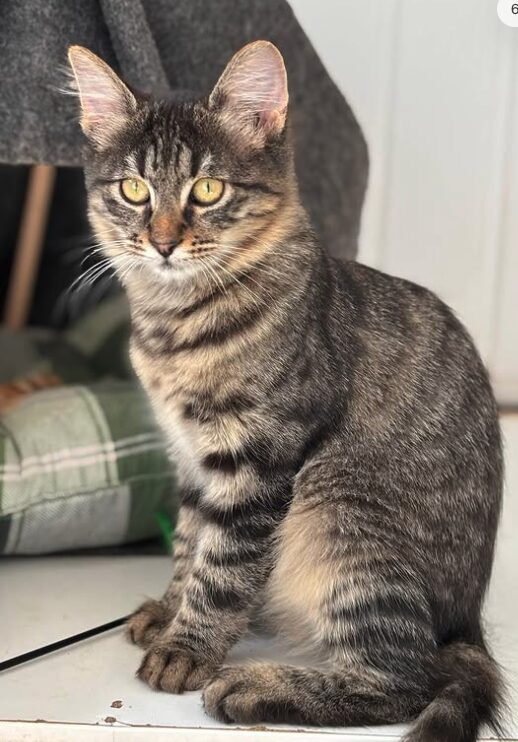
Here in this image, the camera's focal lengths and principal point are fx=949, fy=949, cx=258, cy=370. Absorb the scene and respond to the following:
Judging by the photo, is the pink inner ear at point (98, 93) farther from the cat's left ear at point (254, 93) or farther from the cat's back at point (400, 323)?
the cat's back at point (400, 323)

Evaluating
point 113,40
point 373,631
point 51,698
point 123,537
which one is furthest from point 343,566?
point 113,40

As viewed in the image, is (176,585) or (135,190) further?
(176,585)

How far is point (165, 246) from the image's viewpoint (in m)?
1.26

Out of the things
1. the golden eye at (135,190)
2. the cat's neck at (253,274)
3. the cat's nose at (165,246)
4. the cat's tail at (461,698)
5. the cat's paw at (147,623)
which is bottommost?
the cat's paw at (147,623)

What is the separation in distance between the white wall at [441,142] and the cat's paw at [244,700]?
40.7 inches

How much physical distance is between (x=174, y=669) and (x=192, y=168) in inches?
26.4

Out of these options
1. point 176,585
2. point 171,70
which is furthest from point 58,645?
point 171,70

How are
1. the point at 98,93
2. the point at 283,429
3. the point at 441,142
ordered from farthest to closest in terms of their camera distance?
the point at 441,142 → the point at 98,93 → the point at 283,429

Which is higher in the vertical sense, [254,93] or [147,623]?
[254,93]

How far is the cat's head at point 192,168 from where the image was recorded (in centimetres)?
129

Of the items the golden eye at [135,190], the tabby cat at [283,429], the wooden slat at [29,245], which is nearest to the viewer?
the tabby cat at [283,429]

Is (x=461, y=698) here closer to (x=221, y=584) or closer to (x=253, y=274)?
(x=221, y=584)

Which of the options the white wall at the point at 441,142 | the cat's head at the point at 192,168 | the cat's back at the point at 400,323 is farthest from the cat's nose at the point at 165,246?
the white wall at the point at 441,142

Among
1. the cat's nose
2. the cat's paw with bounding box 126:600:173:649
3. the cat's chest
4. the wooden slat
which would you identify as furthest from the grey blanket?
the wooden slat
